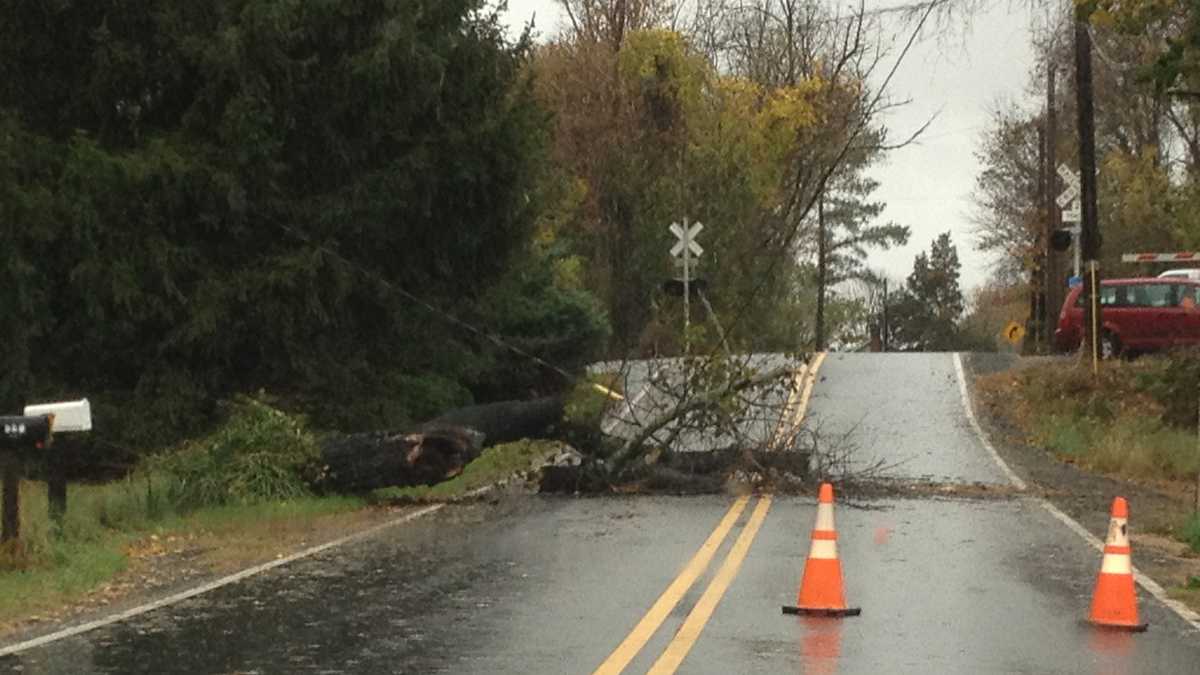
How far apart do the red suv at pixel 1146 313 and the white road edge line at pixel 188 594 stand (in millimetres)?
24070

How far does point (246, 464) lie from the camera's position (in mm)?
20219

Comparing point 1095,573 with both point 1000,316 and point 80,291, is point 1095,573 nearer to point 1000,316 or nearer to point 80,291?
point 80,291

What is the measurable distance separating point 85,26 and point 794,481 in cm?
1156

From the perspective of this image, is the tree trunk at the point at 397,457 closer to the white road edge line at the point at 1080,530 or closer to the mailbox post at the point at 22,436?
the mailbox post at the point at 22,436

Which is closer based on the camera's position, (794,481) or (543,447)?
(794,481)

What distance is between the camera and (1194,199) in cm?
3500

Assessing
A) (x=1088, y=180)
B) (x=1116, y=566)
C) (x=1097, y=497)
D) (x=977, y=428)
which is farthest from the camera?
(x=1088, y=180)

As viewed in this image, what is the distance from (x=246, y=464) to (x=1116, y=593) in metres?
11.1

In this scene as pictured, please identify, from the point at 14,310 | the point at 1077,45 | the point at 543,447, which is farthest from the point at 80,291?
the point at 1077,45

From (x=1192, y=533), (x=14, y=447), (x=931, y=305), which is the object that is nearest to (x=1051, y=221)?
(x=1192, y=533)

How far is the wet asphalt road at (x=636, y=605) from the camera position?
10281 mm

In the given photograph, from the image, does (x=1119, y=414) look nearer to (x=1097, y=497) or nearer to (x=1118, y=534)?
(x=1097, y=497)

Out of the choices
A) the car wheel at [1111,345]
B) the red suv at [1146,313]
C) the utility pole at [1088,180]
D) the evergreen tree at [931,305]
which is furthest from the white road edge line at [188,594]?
the evergreen tree at [931,305]

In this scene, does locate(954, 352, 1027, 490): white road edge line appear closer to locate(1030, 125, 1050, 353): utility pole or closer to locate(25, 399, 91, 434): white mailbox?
locate(25, 399, 91, 434): white mailbox
